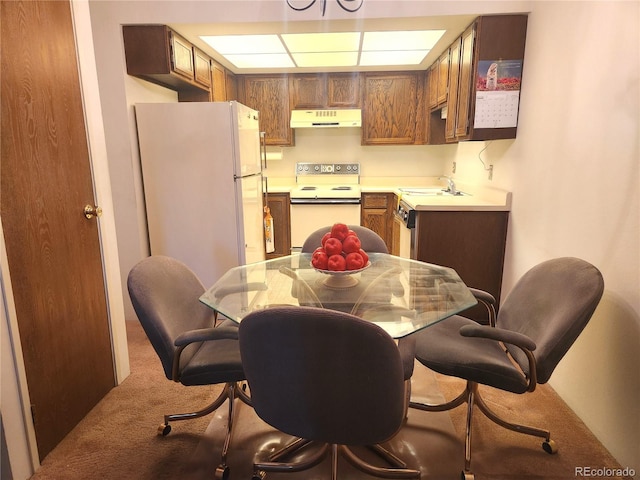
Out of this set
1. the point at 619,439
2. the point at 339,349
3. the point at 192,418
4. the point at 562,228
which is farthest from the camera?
the point at 562,228

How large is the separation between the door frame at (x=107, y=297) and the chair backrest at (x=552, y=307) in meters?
1.95

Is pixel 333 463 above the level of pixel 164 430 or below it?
above

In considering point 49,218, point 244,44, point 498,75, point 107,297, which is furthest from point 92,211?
point 498,75

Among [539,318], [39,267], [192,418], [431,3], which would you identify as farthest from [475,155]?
[39,267]

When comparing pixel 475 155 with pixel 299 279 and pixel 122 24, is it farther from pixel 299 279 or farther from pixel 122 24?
pixel 122 24

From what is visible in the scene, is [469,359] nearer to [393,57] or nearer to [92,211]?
[92,211]

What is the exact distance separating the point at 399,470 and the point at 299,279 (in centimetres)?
90

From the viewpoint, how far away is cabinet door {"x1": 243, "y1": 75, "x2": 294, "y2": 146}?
4383 millimetres

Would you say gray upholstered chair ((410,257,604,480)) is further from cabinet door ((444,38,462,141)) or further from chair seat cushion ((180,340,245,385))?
cabinet door ((444,38,462,141))

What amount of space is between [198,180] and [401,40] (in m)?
1.91

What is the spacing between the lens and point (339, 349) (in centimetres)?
106

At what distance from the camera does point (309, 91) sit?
4.39 m

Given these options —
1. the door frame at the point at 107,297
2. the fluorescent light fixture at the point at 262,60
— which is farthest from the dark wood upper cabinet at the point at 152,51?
the fluorescent light fixture at the point at 262,60

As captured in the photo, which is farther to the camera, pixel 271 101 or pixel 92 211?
pixel 271 101
